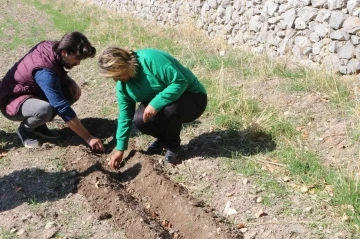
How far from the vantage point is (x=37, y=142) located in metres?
5.02

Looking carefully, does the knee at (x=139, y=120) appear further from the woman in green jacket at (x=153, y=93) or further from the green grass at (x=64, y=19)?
the green grass at (x=64, y=19)

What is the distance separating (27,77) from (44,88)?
388mm

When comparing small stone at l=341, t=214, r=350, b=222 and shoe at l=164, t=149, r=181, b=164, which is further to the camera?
shoe at l=164, t=149, r=181, b=164

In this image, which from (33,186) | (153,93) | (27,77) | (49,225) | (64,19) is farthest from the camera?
(64,19)

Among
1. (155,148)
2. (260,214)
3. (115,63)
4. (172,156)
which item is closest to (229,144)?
(172,156)


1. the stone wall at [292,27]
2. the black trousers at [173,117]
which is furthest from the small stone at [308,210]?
the stone wall at [292,27]

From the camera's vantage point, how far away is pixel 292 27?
274 inches

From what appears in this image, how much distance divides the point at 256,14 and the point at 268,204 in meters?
4.89

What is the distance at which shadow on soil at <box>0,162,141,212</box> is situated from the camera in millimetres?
4004

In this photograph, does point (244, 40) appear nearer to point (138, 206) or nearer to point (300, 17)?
point (300, 17)

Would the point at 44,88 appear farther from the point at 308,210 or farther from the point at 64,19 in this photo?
the point at 64,19

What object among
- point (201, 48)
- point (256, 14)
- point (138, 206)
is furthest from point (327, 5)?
point (138, 206)

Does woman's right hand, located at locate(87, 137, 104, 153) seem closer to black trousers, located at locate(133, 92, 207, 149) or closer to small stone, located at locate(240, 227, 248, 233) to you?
black trousers, located at locate(133, 92, 207, 149)

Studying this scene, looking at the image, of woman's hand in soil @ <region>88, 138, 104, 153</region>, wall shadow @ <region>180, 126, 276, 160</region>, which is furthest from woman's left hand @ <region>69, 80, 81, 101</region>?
wall shadow @ <region>180, 126, 276, 160</region>
